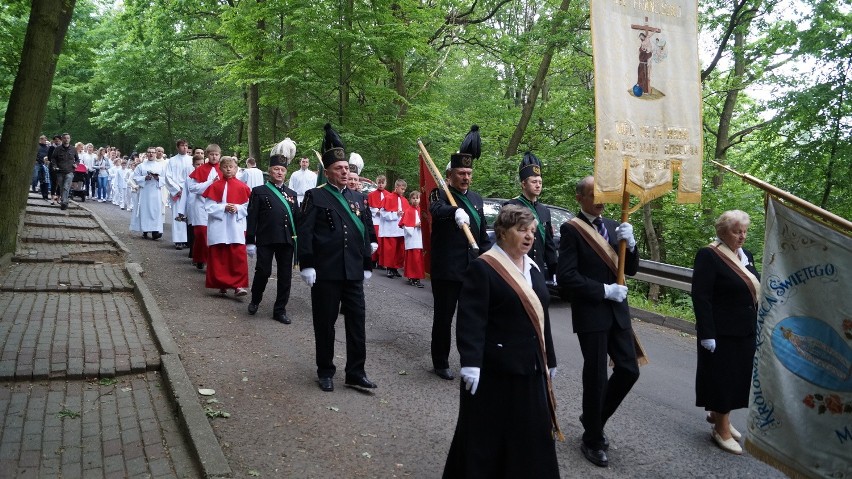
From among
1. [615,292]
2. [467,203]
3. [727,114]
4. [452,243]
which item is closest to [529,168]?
[467,203]

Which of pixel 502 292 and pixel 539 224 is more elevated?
pixel 539 224

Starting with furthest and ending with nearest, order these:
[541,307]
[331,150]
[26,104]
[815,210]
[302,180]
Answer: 1. [302,180]
2. [26,104]
3. [331,150]
4. [541,307]
5. [815,210]

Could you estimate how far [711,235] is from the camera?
18578 mm

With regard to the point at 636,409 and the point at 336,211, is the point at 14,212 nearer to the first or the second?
the point at 336,211

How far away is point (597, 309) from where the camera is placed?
5.07m

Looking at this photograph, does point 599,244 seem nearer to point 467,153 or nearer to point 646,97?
point 646,97

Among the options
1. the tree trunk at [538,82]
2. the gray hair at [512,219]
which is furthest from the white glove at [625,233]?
the tree trunk at [538,82]

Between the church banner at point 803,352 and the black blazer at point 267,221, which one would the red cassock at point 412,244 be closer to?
the black blazer at point 267,221

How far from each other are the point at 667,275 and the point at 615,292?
24.8ft

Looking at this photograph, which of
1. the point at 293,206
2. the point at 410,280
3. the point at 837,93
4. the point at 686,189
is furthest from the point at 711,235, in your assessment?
the point at 686,189

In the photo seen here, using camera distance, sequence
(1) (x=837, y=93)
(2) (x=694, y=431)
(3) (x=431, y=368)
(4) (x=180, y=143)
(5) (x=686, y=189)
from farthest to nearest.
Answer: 1. (4) (x=180, y=143)
2. (1) (x=837, y=93)
3. (3) (x=431, y=368)
4. (2) (x=694, y=431)
5. (5) (x=686, y=189)

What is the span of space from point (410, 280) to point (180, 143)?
5.79m

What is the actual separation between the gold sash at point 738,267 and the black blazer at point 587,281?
32.4 inches

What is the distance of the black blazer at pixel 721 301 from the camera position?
217 inches
